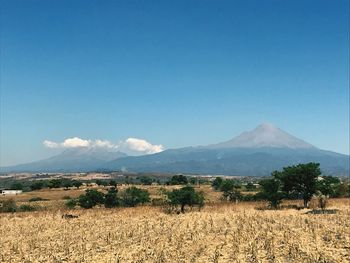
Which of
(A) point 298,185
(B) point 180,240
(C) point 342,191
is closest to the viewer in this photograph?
(B) point 180,240

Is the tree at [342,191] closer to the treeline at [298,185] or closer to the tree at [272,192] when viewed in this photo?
the treeline at [298,185]

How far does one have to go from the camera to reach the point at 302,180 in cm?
5209

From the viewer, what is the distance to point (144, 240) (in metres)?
25.9

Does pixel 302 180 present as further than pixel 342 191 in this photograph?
No

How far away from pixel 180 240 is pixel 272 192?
2856 centimetres

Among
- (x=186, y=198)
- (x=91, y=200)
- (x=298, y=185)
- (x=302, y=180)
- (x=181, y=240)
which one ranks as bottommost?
(x=91, y=200)

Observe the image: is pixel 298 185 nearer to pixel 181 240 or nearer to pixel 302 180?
pixel 302 180

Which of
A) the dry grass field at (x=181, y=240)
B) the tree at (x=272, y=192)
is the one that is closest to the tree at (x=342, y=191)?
the tree at (x=272, y=192)

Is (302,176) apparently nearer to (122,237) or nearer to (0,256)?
(122,237)

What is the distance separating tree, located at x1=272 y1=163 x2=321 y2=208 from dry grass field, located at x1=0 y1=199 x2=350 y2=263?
15006 mm

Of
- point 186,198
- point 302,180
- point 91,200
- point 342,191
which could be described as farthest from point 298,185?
point 342,191

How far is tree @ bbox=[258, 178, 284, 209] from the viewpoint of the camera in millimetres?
50328

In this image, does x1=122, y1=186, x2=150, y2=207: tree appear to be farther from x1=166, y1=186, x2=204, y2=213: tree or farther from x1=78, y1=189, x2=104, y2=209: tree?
x1=166, y1=186, x2=204, y2=213: tree

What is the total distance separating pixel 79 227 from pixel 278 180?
30682mm
